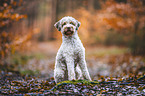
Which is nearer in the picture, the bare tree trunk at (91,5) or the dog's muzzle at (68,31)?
the dog's muzzle at (68,31)

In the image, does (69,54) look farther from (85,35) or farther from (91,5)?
(91,5)

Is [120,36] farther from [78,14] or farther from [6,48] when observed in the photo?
[6,48]

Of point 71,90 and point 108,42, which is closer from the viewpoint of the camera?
point 71,90

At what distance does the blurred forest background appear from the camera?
28.3 feet

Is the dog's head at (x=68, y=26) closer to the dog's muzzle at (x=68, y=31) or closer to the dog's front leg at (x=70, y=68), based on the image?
the dog's muzzle at (x=68, y=31)

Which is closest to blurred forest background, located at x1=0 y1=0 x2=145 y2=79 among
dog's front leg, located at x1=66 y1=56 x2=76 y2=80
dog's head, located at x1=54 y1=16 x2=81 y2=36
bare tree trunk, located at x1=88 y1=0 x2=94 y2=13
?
bare tree trunk, located at x1=88 y1=0 x2=94 y2=13

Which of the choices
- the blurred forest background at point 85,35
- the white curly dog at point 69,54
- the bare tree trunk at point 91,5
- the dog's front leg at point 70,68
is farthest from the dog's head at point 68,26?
the bare tree trunk at point 91,5

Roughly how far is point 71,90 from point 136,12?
9569 millimetres

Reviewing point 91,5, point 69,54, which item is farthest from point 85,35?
point 69,54

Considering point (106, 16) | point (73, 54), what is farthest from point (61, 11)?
point (73, 54)

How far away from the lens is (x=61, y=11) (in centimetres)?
2356

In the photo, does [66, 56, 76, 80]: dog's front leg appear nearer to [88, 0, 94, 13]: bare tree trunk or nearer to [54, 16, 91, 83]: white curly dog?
[54, 16, 91, 83]: white curly dog

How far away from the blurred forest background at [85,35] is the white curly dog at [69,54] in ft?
12.2

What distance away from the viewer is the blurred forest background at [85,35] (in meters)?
8.63
